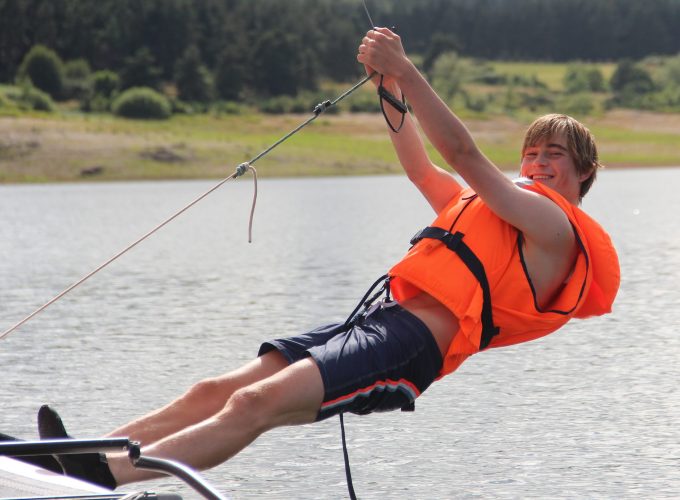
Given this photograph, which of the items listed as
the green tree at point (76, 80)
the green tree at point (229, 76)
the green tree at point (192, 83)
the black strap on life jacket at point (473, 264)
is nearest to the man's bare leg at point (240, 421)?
the black strap on life jacket at point (473, 264)

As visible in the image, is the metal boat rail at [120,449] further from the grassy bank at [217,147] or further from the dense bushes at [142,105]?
the dense bushes at [142,105]

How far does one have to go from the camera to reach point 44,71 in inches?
3829

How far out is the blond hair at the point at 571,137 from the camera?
525 cm

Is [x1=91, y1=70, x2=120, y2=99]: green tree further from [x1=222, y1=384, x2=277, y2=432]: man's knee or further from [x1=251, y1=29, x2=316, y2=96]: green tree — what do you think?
[x1=222, y1=384, x2=277, y2=432]: man's knee

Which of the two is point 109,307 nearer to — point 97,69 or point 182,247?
point 182,247

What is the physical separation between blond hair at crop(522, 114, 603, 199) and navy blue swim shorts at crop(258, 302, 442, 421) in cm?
87

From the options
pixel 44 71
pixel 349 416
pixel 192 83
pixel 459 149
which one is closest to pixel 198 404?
pixel 459 149

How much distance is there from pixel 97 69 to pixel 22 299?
338 feet

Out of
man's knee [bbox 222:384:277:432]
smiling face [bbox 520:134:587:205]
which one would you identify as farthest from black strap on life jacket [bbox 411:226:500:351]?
man's knee [bbox 222:384:277:432]

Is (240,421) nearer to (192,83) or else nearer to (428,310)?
(428,310)

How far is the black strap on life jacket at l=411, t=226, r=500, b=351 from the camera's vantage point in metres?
4.91

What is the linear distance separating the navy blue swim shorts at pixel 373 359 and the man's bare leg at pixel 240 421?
0.24ft

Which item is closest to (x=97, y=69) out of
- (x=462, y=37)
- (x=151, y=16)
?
(x=151, y=16)

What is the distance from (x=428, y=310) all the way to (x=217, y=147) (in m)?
52.1
